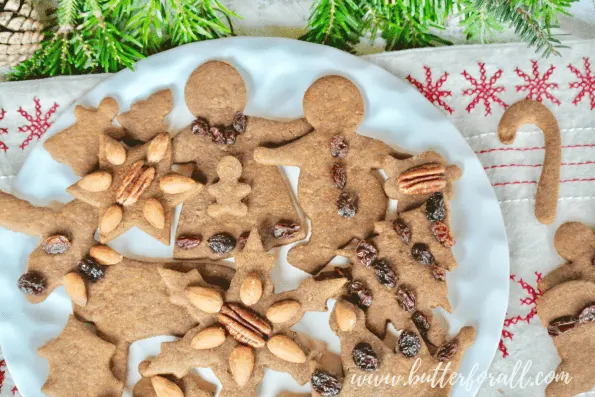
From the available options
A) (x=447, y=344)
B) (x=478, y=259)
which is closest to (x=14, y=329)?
(x=447, y=344)

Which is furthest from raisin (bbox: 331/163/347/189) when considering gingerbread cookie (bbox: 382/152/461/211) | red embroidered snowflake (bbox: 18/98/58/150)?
red embroidered snowflake (bbox: 18/98/58/150)

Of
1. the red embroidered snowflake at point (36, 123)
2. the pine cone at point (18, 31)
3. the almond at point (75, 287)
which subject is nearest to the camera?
the pine cone at point (18, 31)

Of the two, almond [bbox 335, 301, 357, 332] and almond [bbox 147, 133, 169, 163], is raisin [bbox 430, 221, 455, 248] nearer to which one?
almond [bbox 335, 301, 357, 332]

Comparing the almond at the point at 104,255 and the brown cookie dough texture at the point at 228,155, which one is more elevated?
the brown cookie dough texture at the point at 228,155

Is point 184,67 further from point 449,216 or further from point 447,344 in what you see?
point 447,344

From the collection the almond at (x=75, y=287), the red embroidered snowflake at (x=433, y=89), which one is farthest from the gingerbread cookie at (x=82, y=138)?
the red embroidered snowflake at (x=433, y=89)

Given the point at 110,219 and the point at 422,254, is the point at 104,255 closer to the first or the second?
the point at 110,219

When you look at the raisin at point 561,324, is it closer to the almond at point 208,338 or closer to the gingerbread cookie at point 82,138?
the almond at point 208,338
